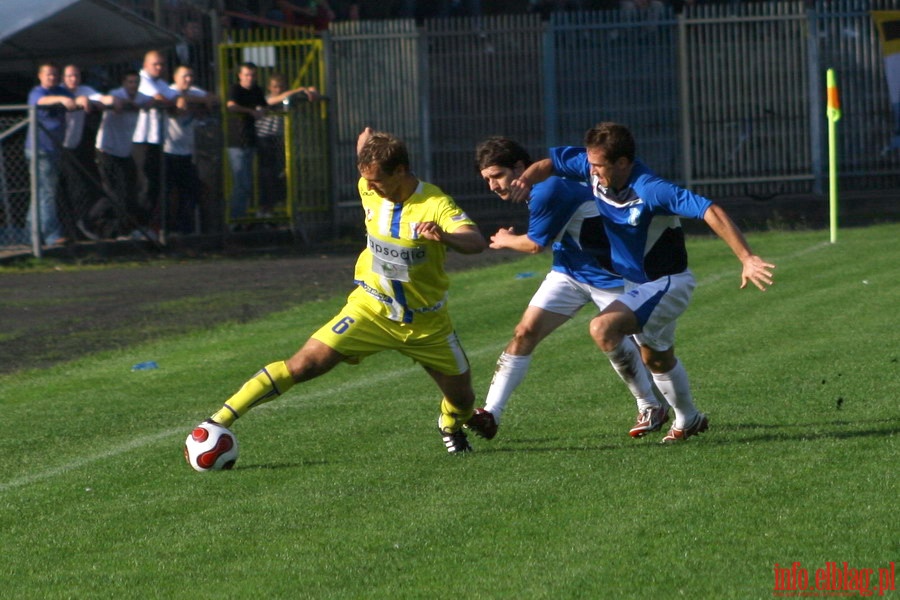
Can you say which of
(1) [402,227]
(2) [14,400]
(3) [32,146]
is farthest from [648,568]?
(3) [32,146]

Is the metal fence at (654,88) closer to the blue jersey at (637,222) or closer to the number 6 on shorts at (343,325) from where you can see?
the blue jersey at (637,222)

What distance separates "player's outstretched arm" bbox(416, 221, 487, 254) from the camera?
694cm

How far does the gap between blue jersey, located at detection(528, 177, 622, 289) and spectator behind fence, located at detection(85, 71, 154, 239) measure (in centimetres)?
1042

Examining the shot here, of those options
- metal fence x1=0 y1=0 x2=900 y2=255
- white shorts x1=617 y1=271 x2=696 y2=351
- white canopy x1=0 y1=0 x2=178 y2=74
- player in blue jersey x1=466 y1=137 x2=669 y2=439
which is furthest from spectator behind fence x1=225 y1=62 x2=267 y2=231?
white shorts x1=617 y1=271 x2=696 y2=351

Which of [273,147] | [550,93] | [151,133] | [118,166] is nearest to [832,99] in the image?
[550,93]

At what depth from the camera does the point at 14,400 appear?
10.4 metres

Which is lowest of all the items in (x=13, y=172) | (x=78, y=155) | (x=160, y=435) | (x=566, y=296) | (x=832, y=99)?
(x=160, y=435)

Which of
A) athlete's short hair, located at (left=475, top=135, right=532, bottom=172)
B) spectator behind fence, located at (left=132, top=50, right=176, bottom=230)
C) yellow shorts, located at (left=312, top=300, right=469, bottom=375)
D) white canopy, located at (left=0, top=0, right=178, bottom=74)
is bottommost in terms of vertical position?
yellow shorts, located at (left=312, top=300, right=469, bottom=375)

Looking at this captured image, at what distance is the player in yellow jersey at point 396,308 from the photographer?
7.42 metres

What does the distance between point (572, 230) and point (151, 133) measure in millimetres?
10767

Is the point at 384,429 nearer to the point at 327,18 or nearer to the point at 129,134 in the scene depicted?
the point at 129,134

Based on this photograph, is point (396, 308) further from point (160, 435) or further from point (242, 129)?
point (242, 129)

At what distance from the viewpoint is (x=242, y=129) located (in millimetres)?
19453

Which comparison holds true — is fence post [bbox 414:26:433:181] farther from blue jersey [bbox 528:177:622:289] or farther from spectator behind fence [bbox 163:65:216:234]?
blue jersey [bbox 528:177:622:289]
